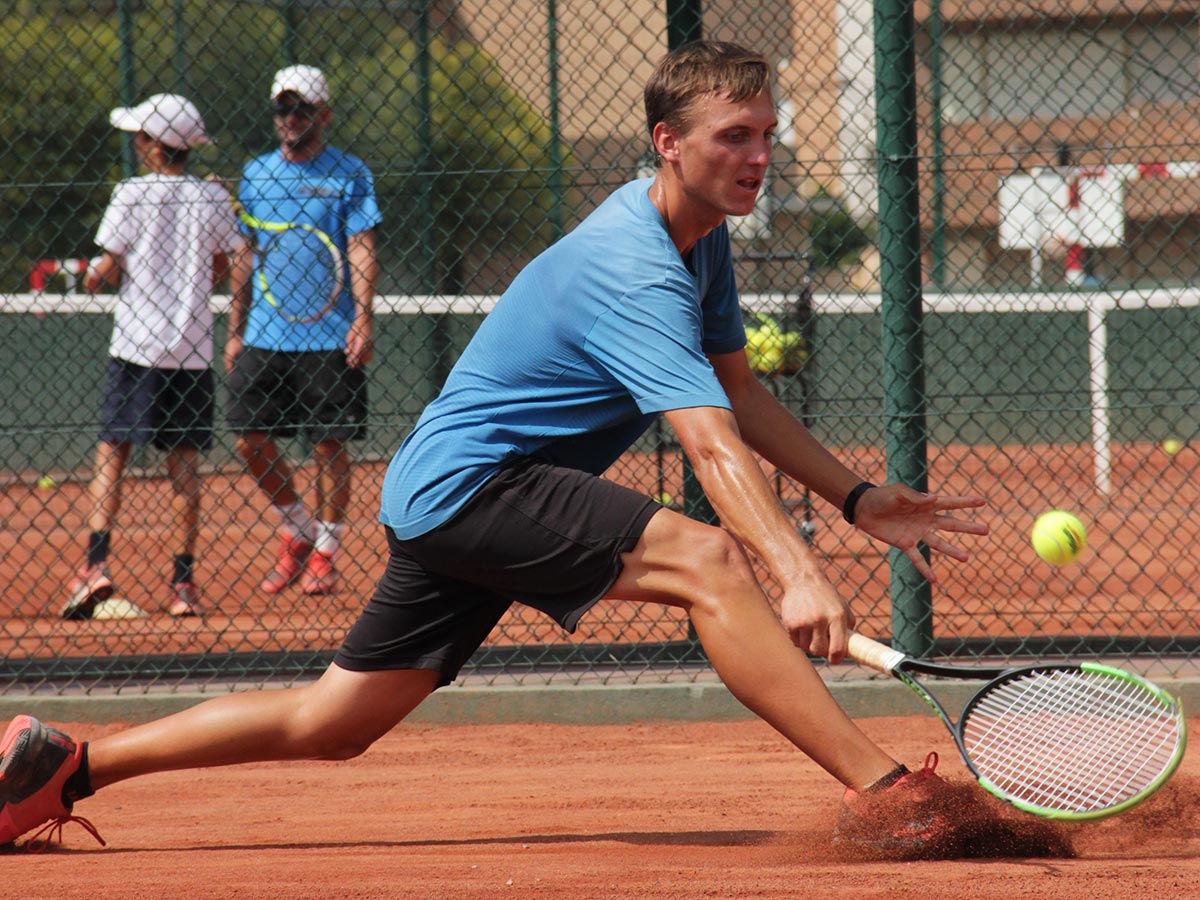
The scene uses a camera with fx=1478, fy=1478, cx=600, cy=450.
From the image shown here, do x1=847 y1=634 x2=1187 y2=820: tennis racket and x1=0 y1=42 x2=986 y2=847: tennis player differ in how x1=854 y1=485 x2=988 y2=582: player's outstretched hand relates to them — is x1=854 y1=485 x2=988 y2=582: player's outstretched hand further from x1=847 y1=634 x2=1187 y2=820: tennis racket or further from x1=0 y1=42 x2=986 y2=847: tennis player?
x1=847 y1=634 x2=1187 y2=820: tennis racket

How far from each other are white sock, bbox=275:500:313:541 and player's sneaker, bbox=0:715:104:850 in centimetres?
291

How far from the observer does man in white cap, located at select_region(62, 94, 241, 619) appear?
5812mm

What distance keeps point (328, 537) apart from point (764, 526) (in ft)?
12.5

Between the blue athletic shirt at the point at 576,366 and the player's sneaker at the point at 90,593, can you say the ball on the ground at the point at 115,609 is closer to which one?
the player's sneaker at the point at 90,593

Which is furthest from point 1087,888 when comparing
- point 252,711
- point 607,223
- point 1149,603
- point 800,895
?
point 1149,603

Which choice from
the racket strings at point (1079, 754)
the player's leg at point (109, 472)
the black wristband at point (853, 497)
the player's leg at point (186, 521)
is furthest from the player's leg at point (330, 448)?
the racket strings at point (1079, 754)

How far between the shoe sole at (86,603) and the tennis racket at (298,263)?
50.7 inches

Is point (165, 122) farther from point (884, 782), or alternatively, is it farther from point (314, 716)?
point (884, 782)

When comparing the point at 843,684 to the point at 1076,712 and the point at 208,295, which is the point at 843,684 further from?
the point at 208,295

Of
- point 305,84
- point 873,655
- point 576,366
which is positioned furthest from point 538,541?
point 305,84

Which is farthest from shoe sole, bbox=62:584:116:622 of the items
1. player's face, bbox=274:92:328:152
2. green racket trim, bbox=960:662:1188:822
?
green racket trim, bbox=960:662:1188:822

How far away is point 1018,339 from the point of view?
10859mm

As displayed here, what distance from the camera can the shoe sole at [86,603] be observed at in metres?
5.78

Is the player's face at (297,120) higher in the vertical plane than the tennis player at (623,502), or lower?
higher
